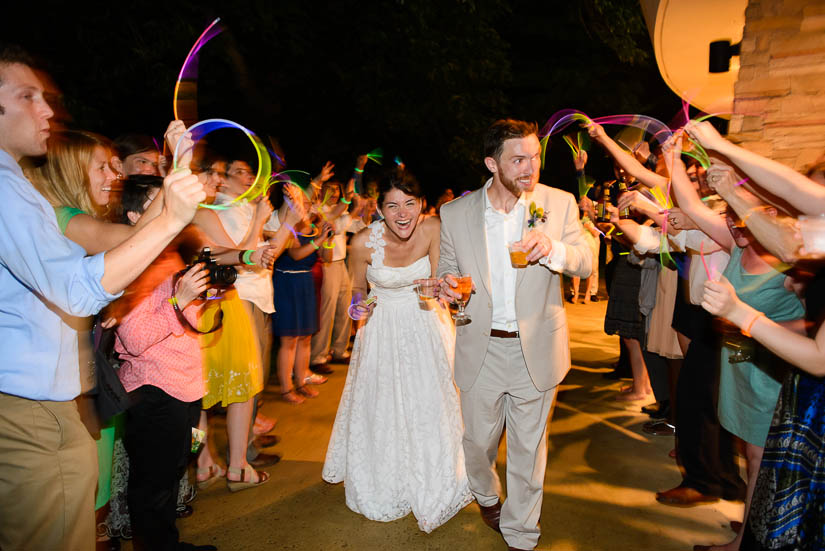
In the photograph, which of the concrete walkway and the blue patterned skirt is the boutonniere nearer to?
the blue patterned skirt

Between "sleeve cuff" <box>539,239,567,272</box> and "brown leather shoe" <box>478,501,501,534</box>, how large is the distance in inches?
65.5

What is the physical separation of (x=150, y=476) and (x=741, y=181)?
11.4ft

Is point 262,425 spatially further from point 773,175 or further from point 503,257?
point 773,175

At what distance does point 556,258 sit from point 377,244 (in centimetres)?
136

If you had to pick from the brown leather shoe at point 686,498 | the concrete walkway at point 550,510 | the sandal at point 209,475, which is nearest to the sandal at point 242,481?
the concrete walkway at point 550,510

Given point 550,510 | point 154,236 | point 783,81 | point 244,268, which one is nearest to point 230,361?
point 244,268

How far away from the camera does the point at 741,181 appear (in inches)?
101

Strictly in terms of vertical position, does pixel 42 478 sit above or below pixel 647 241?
below

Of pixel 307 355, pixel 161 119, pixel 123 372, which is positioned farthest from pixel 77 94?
pixel 123 372

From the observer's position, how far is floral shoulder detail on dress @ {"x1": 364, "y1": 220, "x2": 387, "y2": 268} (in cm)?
354

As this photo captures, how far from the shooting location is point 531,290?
2900 mm

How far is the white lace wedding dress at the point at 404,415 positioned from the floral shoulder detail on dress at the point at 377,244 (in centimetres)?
2

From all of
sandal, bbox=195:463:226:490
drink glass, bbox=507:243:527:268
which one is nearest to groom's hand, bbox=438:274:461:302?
drink glass, bbox=507:243:527:268

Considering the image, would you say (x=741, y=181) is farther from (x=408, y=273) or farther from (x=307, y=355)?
(x=307, y=355)
